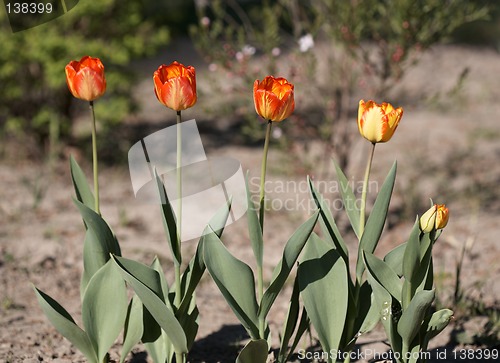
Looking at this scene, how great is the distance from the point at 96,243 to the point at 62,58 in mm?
3059

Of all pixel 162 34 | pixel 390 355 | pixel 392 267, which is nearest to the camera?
pixel 392 267

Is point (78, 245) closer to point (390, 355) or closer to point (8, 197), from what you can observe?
point (8, 197)

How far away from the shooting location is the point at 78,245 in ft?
12.2

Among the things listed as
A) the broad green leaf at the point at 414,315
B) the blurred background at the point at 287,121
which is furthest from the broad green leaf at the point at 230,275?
the blurred background at the point at 287,121

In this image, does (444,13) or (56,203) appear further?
(56,203)

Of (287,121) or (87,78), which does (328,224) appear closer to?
(87,78)

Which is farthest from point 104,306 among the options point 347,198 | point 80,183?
point 347,198

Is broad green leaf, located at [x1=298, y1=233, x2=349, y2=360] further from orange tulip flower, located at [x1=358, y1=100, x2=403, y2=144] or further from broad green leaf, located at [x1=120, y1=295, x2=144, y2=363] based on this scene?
broad green leaf, located at [x1=120, y1=295, x2=144, y2=363]

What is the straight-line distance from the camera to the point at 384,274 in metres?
1.91

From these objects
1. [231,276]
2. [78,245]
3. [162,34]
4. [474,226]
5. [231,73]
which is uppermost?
[162,34]

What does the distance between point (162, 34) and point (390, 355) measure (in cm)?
344

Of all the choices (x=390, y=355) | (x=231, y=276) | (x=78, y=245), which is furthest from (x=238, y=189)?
(x=231, y=276)

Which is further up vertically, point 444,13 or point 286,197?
point 444,13

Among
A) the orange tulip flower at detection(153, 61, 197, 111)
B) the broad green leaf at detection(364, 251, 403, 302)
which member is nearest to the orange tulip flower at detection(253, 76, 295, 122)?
the orange tulip flower at detection(153, 61, 197, 111)
